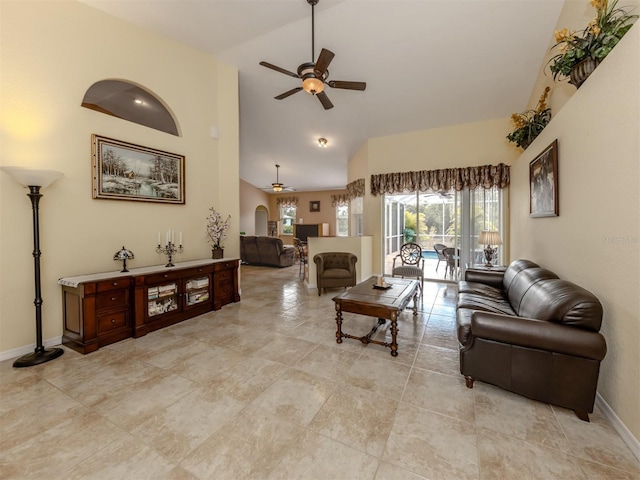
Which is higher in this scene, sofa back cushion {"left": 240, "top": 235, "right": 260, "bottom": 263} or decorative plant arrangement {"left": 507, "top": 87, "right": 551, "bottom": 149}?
decorative plant arrangement {"left": 507, "top": 87, "right": 551, "bottom": 149}

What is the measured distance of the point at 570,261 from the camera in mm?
2439

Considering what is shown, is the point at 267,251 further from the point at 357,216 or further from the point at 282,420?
the point at 282,420

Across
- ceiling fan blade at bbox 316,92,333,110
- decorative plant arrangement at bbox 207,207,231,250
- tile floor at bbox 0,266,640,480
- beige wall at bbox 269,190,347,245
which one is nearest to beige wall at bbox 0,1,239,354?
decorative plant arrangement at bbox 207,207,231,250

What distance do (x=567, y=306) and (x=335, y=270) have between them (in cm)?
349

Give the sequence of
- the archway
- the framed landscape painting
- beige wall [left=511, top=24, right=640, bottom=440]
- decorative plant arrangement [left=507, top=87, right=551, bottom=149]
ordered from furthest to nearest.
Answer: the archway → decorative plant arrangement [left=507, top=87, right=551, bottom=149] → the framed landscape painting → beige wall [left=511, top=24, right=640, bottom=440]

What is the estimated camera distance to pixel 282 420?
1762 millimetres

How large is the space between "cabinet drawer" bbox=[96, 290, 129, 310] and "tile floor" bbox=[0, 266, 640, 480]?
17.0 inches

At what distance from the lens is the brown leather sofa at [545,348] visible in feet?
5.69

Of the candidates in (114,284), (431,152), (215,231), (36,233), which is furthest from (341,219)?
(36,233)

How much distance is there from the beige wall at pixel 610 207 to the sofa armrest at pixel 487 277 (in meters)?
1.05

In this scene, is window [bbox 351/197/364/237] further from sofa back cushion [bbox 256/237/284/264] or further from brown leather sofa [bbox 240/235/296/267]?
sofa back cushion [bbox 256/237/284/264]

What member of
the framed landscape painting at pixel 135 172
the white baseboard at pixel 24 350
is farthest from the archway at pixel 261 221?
the white baseboard at pixel 24 350

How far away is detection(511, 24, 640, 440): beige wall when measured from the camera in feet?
5.18

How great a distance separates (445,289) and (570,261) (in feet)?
9.79
